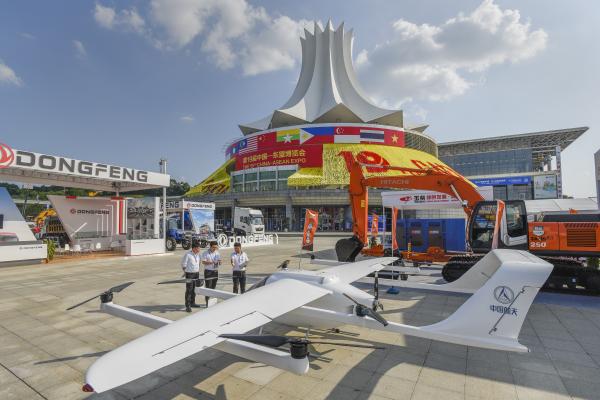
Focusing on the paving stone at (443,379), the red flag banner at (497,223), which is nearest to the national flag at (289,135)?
the red flag banner at (497,223)

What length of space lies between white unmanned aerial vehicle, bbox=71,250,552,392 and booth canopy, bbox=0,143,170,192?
1593cm

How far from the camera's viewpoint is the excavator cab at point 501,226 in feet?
36.8

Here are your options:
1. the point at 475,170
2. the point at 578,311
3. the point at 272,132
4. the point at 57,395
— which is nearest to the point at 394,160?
the point at 272,132

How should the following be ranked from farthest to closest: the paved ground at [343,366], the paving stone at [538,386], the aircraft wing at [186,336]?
the paved ground at [343,366] → the paving stone at [538,386] → the aircraft wing at [186,336]

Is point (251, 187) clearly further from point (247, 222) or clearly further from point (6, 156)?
point (6, 156)

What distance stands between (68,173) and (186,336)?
19976mm

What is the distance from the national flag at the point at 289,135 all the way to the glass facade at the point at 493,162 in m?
50.7

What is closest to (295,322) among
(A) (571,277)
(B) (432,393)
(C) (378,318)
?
(C) (378,318)

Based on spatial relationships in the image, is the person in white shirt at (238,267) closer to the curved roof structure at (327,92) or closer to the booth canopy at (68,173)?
the booth canopy at (68,173)

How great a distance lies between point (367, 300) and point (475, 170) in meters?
95.3

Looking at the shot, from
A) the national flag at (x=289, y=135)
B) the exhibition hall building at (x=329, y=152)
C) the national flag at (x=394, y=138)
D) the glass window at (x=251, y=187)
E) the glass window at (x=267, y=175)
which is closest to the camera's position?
the exhibition hall building at (x=329, y=152)

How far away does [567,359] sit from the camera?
236 inches

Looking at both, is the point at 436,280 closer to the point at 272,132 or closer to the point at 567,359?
the point at 567,359

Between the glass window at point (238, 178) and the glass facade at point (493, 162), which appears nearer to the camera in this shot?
the glass window at point (238, 178)
